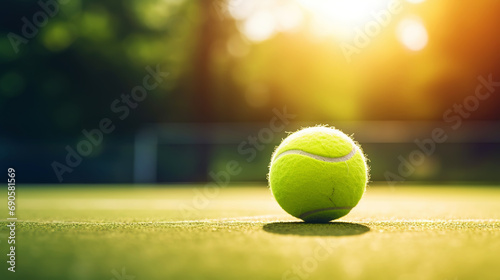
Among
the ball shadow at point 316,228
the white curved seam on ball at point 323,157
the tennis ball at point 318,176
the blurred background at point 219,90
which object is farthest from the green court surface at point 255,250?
the blurred background at point 219,90

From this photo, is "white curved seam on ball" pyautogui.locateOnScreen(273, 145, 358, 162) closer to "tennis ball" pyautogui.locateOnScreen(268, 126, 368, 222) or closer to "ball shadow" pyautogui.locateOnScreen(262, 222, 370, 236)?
"tennis ball" pyautogui.locateOnScreen(268, 126, 368, 222)

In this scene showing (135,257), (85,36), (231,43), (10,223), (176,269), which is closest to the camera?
(176,269)

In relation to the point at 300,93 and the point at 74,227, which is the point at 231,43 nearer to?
the point at 300,93

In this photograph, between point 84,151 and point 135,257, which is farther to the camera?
point 84,151

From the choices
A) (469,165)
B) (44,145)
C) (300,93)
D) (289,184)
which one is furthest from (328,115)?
(289,184)

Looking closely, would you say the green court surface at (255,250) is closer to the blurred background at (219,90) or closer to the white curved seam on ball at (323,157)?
the white curved seam on ball at (323,157)

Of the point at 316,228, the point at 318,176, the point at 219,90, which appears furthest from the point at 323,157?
the point at 219,90
